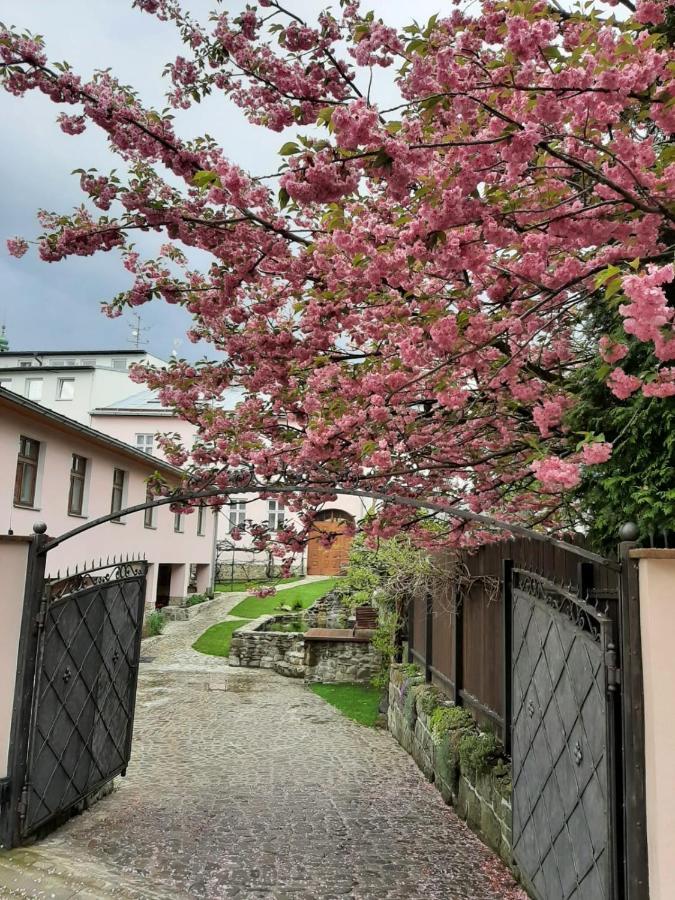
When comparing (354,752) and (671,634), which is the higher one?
(671,634)

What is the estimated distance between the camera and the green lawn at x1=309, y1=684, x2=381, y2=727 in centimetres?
1140

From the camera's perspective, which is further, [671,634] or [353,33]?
[353,33]

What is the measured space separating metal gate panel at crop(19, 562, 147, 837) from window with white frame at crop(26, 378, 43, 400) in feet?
95.4

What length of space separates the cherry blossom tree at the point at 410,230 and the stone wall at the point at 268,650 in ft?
31.9

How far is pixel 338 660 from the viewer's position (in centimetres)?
1441

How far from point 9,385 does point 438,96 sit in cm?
3553

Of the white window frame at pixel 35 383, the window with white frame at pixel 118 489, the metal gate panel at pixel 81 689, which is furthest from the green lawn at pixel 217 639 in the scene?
the white window frame at pixel 35 383

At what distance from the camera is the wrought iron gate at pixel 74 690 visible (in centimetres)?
468

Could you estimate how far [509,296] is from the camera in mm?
4230

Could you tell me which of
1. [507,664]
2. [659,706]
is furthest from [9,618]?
[659,706]

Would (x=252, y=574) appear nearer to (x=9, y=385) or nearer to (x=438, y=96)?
(x=9, y=385)

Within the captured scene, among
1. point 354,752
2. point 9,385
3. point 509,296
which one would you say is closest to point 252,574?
point 9,385

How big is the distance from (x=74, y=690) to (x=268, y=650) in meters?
10.8

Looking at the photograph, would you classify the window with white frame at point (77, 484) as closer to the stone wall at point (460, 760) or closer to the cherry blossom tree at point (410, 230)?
the stone wall at point (460, 760)
